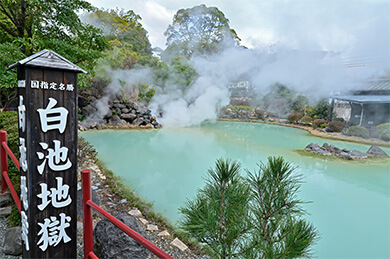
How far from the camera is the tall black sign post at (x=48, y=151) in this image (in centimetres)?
111

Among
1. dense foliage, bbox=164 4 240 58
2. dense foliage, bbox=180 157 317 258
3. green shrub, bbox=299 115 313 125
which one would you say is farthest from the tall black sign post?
dense foliage, bbox=164 4 240 58

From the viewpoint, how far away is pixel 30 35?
4.11 m

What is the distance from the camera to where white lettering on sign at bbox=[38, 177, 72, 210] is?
1.19m

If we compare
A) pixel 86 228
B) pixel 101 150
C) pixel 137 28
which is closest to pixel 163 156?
pixel 101 150

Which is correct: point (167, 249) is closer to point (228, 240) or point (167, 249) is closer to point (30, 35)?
point (228, 240)

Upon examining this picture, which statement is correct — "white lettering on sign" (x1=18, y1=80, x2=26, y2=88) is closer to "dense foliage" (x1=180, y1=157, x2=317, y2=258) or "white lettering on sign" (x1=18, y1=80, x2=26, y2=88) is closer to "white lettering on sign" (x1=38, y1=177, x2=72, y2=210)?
"white lettering on sign" (x1=38, y1=177, x2=72, y2=210)

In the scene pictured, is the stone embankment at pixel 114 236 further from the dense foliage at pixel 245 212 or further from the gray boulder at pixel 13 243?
the dense foliage at pixel 245 212

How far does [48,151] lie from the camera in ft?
3.86

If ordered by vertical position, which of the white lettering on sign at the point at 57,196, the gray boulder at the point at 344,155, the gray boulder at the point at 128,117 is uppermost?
the white lettering on sign at the point at 57,196

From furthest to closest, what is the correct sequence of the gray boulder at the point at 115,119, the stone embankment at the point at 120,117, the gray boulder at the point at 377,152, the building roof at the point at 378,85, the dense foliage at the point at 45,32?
1. the building roof at the point at 378,85
2. the gray boulder at the point at 115,119
3. the stone embankment at the point at 120,117
4. the gray boulder at the point at 377,152
5. the dense foliage at the point at 45,32

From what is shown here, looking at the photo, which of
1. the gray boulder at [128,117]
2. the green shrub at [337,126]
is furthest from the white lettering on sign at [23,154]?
the green shrub at [337,126]

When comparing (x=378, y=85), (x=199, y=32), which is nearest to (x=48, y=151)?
(x=378, y=85)

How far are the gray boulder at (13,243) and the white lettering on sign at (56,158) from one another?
90 centimetres

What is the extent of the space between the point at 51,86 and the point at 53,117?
154 millimetres
